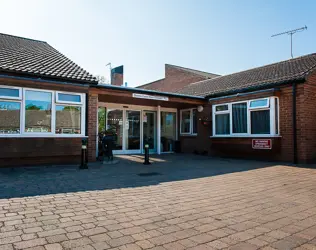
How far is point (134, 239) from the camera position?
2.96 metres

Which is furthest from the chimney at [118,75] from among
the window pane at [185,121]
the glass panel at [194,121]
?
the glass panel at [194,121]

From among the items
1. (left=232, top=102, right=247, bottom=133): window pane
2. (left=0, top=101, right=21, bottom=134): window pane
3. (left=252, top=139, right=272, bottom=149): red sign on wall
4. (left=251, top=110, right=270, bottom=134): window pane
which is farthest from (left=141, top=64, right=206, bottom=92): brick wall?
(left=0, top=101, right=21, bottom=134): window pane

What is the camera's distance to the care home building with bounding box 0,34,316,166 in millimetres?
8539

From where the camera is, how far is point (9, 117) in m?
8.44

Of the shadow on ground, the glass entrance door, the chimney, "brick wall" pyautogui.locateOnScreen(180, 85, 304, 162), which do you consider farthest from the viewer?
the chimney

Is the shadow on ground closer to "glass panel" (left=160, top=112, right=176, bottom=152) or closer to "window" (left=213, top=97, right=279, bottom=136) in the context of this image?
"window" (left=213, top=97, right=279, bottom=136)

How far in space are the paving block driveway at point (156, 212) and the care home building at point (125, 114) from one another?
91.4 inches

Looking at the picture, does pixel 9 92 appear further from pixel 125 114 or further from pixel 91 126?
pixel 125 114

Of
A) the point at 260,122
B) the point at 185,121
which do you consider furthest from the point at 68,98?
the point at 185,121

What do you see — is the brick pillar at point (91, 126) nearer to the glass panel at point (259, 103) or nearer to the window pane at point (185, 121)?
the glass panel at point (259, 103)

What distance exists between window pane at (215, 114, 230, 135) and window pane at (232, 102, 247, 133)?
18.7 inches

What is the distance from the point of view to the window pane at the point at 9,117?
329 inches

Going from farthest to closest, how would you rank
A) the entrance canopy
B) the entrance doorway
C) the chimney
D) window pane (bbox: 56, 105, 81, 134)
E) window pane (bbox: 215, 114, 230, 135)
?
the chimney, the entrance doorway, the entrance canopy, window pane (bbox: 215, 114, 230, 135), window pane (bbox: 56, 105, 81, 134)

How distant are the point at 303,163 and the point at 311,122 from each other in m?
1.71
